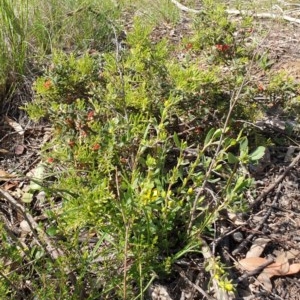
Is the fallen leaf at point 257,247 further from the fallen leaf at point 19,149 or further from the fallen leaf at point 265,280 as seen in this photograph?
the fallen leaf at point 19,149

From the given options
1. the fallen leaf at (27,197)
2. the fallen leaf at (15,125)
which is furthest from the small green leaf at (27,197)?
the fallen leaf at (15,125)

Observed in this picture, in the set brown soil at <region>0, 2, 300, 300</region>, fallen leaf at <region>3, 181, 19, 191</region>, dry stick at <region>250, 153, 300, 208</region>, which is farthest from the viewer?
fallen leaf at <region>3, 181, 19, 191</region>

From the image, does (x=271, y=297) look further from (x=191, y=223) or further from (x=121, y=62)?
(x=121, y=62)

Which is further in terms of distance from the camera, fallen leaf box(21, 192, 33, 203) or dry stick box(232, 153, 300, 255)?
fallen leaf box(21, 192, 33, 203)

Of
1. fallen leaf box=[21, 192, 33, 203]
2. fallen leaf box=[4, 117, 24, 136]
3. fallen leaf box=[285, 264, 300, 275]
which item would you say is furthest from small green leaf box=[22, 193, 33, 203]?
fallen leaf box=[285, 264, 300, 275]

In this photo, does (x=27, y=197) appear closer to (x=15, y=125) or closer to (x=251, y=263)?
(x=15, y=125)

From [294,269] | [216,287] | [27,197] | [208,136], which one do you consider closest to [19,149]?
[27,197]

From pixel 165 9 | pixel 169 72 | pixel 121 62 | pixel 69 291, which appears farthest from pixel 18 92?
pixel 165 9

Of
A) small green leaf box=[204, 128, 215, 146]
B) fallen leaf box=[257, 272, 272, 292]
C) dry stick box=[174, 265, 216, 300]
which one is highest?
small green leaf box=[204, 128, 215, 146]

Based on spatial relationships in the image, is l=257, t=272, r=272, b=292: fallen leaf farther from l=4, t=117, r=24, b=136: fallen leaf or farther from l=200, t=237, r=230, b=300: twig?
l=4, t=117, r=24, b=136: fallen leaf

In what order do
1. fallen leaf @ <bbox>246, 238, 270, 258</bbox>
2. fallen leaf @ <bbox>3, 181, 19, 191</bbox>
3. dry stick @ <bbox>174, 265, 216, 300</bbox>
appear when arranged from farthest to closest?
fallen leaf @ <bbox>3, 181, 19, 191</bbox>, fallen leaf @ <bbox>246, 238, 270, 258</bbox>, dry stick @ <bbox>174, 265, 216, 300</bbox>

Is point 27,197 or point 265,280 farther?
point 27,197

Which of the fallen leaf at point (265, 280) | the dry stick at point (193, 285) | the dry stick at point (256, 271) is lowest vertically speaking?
the fallen leaf at point (265, 280)

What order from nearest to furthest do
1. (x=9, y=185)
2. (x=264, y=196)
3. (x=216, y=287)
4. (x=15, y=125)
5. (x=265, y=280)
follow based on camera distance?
(x=216, y=287) < (x=265, y=280) < (x=264, y=196) < (x=9, y=185) < (x=15, y=125)
